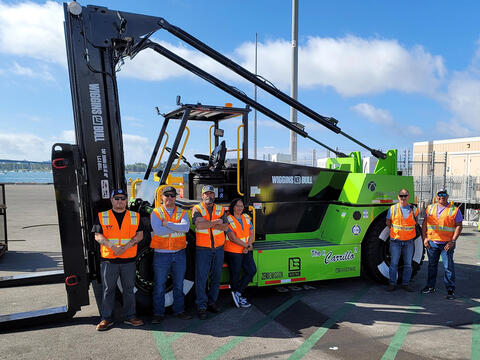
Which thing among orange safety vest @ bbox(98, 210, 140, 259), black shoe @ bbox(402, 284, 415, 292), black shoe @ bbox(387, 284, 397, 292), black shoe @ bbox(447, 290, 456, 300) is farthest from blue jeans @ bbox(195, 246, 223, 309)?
black shoe @ bbox(447, 290, 456, 300)

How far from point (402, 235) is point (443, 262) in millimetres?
755

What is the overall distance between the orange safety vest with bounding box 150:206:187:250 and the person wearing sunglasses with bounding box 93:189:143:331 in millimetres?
257

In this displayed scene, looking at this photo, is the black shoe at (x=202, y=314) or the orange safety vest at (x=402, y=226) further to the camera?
the orange safety vest at (x=402, y=226)

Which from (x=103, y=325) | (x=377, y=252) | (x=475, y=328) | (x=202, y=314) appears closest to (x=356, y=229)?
(x=377, y=252)

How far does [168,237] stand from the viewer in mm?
4898

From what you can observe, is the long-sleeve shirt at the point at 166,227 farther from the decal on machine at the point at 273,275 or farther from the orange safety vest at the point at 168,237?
the decal on machine at the point at 273,275

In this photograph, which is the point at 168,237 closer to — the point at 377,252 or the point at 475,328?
the point at 377,252

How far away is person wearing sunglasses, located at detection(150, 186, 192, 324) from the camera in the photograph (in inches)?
192

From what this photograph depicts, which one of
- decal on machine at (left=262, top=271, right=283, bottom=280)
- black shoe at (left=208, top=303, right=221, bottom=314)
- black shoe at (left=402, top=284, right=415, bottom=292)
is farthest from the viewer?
black shoe at (left=402, top=284, right=415, bottom=292)

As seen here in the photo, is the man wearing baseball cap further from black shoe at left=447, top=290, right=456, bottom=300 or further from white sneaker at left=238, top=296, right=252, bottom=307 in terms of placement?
black shoe at left=447, top=290, right=456, bottom=300

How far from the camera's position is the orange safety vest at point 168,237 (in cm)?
489

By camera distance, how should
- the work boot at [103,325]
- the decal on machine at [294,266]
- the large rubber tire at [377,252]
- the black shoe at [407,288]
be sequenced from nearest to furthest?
the work boot at [103,325] → the decal on machine at [294,266] → the black shoe at [407,288] → the large rubber tire at [377,252]

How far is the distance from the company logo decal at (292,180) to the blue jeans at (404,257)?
1.69m

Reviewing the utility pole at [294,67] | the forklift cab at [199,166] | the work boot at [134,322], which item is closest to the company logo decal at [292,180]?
the forklift cab at [199,166]
